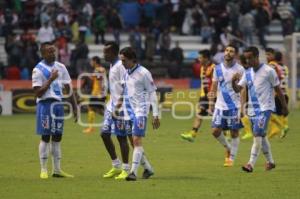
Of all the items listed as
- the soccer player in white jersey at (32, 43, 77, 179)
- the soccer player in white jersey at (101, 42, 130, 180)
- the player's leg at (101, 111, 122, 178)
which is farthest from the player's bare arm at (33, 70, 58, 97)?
the player's leg at (101, 111, 122, 178)

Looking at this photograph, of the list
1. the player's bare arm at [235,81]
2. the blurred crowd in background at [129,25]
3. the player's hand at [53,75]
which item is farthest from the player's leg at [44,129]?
the blurred crowd in background at [129,25]

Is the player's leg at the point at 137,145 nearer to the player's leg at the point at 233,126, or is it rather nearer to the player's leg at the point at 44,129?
the player's leg at the point at 44,129

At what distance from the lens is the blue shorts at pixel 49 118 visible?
16.7m

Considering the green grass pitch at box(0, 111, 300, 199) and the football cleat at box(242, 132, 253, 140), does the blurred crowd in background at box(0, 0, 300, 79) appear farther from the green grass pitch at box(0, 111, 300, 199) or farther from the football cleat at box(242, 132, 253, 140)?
the football cleat at box(242, 132, 253, 140)

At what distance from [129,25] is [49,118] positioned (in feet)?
97.3

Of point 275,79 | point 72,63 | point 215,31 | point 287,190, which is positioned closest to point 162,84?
point 72,63

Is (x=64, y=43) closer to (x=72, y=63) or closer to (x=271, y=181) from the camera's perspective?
(x=72, y=63)

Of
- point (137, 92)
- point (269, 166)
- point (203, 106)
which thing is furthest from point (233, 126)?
point (203, 106)

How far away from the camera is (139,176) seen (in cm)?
1695

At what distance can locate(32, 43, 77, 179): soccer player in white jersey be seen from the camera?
1672 centimetres

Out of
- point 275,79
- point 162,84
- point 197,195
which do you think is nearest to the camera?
point 197,195

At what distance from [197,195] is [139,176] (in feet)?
9.02

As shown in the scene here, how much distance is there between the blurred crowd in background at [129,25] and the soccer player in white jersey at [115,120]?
74.5 feet

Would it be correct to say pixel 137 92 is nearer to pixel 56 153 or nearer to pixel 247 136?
pixel 56 153
